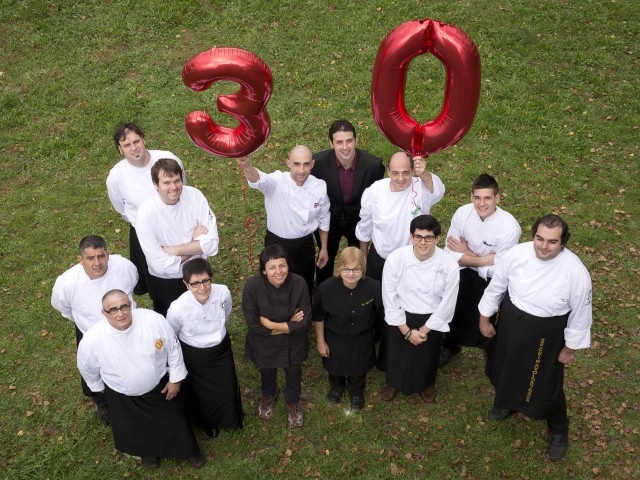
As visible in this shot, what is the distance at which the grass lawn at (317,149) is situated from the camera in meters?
6.56

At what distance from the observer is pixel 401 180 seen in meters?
6.49

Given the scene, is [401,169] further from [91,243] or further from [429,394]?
[91,243]

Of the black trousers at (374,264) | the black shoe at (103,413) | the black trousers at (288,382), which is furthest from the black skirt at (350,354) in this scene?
the black shoe at (103,413)

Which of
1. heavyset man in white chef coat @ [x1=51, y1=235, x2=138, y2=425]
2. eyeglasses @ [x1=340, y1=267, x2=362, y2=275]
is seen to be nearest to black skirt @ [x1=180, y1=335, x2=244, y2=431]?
heavyset man in white chef coat @ [x1=51, y1=235, x2=138, y2=425]

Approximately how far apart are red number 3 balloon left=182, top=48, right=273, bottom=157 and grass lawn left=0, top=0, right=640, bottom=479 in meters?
2.61

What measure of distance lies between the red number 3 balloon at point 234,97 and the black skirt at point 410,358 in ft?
7.26

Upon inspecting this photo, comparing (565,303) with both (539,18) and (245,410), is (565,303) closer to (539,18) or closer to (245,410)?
(245,410)

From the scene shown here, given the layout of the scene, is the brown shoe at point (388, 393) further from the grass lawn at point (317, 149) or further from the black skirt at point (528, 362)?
the black skirt at point (528, 362)

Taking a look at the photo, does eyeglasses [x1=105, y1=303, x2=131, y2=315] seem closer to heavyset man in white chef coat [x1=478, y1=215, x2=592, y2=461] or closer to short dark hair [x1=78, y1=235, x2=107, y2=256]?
short dark hair [x1=78, y1=235, x2=107, y2=256]

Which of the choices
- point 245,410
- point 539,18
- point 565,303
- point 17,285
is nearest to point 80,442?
point 245,410

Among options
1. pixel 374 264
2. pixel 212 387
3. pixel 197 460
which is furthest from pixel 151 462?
pixel 374 264

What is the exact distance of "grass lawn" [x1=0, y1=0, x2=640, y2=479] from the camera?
656 centimetres

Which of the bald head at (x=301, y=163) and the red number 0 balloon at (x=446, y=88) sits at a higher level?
the red number 0 balloon at (x=446, y=88)

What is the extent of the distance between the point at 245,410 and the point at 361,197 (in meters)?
2.51
